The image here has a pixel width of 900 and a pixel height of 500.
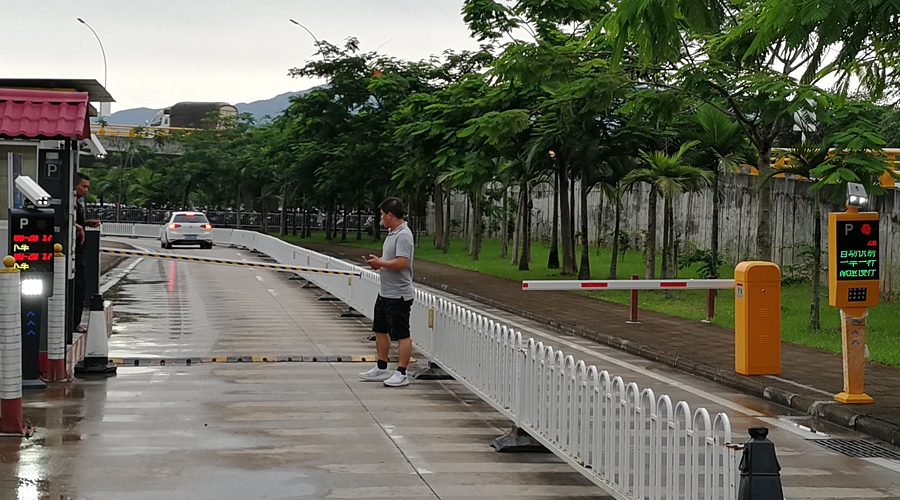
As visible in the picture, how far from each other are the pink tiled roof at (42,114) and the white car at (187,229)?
34.4 metres

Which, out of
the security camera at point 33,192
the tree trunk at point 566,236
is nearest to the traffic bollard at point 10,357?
the security camera at point 33,192

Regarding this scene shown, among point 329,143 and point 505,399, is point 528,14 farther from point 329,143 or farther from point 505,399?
point 329,143

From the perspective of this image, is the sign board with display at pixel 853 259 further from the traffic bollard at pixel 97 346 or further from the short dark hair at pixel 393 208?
the traffic bollard at pixel 97 346

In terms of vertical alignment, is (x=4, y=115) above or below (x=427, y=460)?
above

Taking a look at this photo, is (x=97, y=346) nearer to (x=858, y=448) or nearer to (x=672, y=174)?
(x=858, y=448)

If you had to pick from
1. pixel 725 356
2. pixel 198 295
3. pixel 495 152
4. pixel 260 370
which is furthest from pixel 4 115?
pixel 495 152

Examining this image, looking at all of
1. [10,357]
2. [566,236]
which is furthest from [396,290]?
[566,236]

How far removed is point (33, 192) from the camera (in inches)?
435

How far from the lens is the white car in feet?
151

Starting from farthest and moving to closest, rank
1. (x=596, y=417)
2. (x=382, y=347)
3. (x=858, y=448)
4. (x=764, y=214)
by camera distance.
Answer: (x=764, y=214) → (x=382, y=347) → (x=858, y=448) → (x=596, y=417)

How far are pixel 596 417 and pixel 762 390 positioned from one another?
19.3 feet

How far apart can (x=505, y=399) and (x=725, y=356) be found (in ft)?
20.9

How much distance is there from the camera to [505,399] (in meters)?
9.63

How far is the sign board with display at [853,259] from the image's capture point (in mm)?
11320
